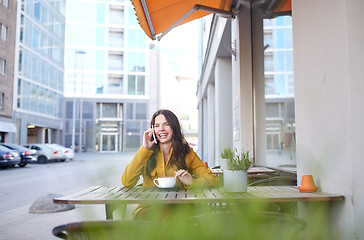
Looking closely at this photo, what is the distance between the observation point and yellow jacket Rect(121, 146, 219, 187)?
2.80m

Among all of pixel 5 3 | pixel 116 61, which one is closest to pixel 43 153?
pixel 5 3

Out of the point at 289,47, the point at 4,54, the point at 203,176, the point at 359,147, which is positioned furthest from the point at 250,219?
the point at 4,54

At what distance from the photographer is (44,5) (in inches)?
1310

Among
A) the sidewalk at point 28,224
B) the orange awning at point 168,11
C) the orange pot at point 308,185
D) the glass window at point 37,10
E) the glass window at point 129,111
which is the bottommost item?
the sidewalk at point 28,224

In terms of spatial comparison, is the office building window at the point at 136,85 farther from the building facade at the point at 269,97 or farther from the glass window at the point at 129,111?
the building facade at the point at 269,97

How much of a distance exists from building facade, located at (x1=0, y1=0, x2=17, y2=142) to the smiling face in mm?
25281

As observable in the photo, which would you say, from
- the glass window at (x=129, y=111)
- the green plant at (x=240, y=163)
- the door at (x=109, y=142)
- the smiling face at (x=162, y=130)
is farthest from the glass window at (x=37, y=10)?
the green plant at (x=240, y=163)

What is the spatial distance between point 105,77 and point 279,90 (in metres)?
38.8

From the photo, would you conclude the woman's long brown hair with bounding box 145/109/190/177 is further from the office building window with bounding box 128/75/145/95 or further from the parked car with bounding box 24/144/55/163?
the office building window with bounding box 128/75/145/95

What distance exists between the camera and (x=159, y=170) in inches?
117

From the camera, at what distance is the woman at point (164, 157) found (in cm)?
282

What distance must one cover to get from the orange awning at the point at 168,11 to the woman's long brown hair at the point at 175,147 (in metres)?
1.43

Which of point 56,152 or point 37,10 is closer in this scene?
point 56,152

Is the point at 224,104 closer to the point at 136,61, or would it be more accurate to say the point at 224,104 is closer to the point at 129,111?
the point at 129,111
